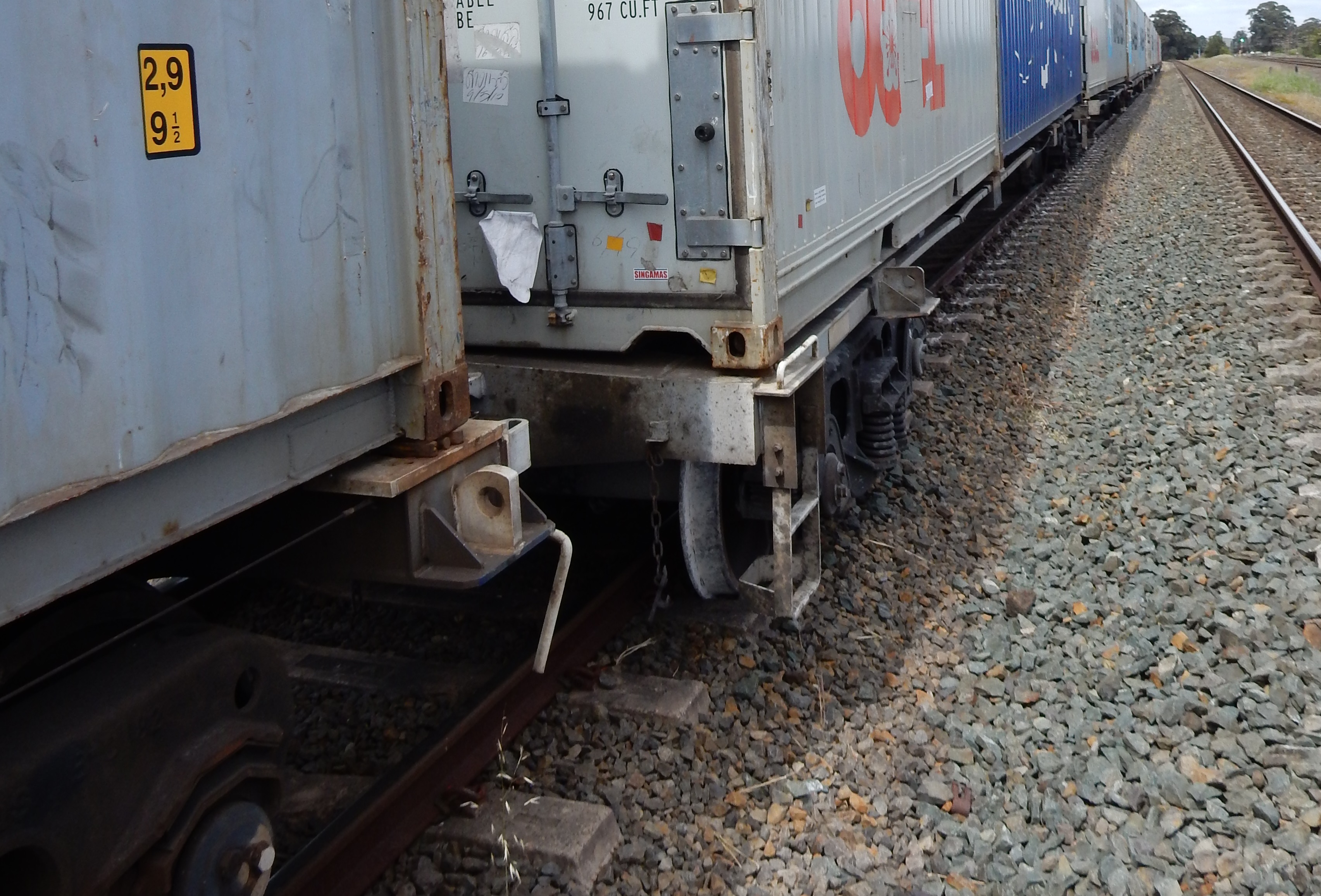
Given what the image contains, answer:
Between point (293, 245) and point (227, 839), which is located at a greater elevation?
point (293, 245)

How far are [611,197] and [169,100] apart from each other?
2.31 meters

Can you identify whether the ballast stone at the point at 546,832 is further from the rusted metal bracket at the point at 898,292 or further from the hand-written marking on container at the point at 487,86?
the rusted metal bracket at the point at 898,292

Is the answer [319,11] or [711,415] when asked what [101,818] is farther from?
[711,415]

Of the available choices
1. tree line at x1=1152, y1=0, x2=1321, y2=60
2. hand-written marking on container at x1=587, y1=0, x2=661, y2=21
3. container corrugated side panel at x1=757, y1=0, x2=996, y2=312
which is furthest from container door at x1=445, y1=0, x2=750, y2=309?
tree line at x1=1152, y1=0, x2=1321, y2=60

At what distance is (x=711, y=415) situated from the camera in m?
4.29

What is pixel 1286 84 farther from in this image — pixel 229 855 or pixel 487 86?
pixel 229 855

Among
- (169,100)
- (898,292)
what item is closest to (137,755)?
(169,100)

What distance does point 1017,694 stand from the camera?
14.2 ft

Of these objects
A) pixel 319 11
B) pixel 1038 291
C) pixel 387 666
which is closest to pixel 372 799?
pixel 387 666

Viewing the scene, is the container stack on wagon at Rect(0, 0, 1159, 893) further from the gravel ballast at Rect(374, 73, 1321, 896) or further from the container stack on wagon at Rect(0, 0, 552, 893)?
the gravel ballast at Rect(374, 73, 1321, 896)

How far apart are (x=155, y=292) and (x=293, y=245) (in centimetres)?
42

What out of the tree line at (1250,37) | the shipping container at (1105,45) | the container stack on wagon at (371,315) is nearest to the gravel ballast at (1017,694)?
the container stack on wagon at (371,315)

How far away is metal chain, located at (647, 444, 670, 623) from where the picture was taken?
440cm

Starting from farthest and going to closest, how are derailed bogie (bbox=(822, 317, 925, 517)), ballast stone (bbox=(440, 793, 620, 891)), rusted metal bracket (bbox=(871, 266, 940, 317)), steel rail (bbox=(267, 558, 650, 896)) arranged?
1. rusted metal bracket (bbox=(871, 266, 940, 317))
2. derailed bogie (bbox=(822, 317, 925, 517))
3. ballast stone (bbox=(440, 793, 620, 891))
4. steel rail (bbox=(267, 558, 650, 896))
